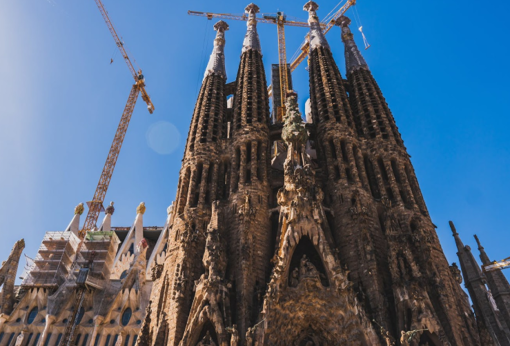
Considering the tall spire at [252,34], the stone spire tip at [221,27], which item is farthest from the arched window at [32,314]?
the stone spire tip at [221,27]

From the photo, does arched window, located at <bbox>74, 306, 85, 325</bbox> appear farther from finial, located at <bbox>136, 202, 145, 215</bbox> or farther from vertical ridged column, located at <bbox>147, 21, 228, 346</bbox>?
finial, located at <bbox>136, 202, 145, 215</bbox>

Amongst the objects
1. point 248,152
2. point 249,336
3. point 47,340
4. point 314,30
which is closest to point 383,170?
point 248,152

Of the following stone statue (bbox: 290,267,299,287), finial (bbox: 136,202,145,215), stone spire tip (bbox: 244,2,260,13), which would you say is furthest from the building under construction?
finial (bbox: 136,202,145,215)

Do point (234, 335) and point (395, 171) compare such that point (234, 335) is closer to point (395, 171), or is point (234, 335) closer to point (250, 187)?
point (250, 187)

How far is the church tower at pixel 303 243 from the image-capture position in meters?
17.0

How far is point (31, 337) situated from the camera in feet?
87.9

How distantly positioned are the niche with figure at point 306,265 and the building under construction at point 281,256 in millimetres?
57

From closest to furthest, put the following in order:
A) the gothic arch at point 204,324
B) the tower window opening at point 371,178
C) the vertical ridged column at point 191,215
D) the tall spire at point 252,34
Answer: the gothic arch at point 204,324 < the vertical ridged column at point 191,215 < the tower window opening at point 371,178 < the tall spire at point 252,34

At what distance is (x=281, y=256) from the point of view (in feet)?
60.7

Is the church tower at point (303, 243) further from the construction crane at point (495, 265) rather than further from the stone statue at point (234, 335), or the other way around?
the construction crane at point (495, 265)

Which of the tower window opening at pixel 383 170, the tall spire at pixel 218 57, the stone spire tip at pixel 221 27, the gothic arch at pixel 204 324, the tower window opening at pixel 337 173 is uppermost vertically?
the stone spire tip at pixel 221 27

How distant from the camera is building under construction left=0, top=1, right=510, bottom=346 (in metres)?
17.3

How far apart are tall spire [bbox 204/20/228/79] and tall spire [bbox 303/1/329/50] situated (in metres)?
7.27

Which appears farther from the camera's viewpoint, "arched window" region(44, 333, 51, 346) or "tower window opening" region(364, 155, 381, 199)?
"arched window" region(44, 333, 51, 346)
